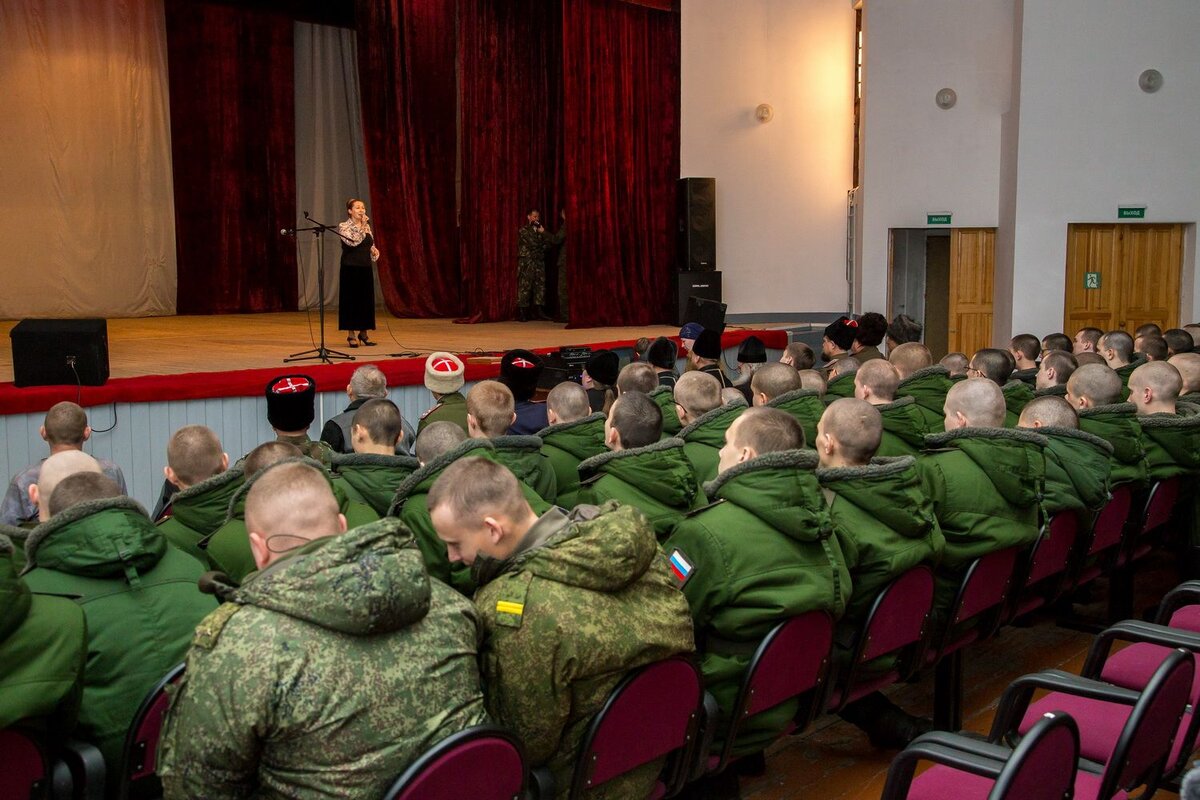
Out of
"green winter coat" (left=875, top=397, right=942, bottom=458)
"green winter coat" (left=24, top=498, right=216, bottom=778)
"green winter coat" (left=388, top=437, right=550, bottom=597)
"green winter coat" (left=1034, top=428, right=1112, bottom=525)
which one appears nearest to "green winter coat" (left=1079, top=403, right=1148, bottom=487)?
"green winter coat" (left=1034, top=428, right=1112, bottom=525)

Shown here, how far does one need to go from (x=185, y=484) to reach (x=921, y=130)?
1081cm

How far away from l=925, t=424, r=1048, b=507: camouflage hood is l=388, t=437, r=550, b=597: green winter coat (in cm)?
141

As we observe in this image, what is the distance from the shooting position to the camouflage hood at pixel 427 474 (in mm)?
2900

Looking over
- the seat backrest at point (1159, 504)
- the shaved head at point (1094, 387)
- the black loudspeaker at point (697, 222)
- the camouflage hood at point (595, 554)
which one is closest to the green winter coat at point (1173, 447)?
the seat backrest at point (1159, 504)

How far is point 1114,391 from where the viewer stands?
4367mm

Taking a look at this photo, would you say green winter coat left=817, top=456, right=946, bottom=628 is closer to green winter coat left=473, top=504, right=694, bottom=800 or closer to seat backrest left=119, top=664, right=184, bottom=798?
green winter coat left=473, top=504, right=694, bottom=800

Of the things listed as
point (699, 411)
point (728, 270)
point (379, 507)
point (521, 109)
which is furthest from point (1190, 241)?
point (379, 507)

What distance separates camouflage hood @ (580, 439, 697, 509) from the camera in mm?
3082

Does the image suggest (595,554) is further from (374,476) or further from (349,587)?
(374,476)

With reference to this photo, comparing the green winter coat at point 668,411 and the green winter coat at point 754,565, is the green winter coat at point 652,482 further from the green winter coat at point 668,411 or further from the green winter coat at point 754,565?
the green winter coat at point 668,411

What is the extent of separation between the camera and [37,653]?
190 centimetres

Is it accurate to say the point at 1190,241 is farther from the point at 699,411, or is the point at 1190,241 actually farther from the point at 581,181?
the point at 699,411

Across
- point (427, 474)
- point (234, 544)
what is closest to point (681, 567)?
point (427, 474)

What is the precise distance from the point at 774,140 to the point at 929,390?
8277 mm
